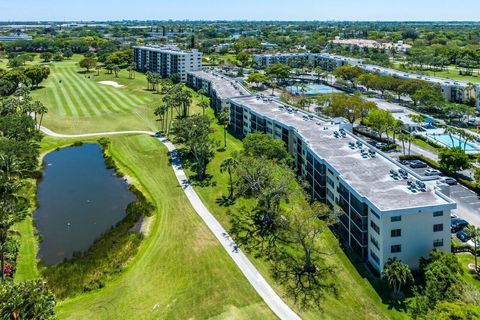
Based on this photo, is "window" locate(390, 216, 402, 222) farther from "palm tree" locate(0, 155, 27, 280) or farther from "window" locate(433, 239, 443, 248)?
"palm tree" locate(0, 155, 27, 280)

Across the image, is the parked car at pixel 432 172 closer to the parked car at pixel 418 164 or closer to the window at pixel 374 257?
the parked car at pixel 418 164

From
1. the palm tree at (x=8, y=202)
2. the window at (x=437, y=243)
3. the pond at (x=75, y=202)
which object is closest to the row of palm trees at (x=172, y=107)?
the pond at (x=75, y=202)

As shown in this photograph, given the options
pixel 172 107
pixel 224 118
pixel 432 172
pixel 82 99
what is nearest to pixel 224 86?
pixel 172 107

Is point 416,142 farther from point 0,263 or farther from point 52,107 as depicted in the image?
point 52,107

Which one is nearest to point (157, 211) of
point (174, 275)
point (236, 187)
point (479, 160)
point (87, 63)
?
point (236, 187)

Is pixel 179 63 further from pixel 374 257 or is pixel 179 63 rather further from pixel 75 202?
pixel 374 257
